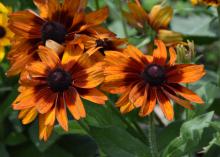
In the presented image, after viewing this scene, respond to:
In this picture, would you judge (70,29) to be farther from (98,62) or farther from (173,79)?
(173,79)

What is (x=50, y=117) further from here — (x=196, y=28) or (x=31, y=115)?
(x=196, y=28)

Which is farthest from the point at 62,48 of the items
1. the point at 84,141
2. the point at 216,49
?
the point at 216,49

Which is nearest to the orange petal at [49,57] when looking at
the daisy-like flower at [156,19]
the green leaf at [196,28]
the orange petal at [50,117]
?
the orange petal at [50,117]

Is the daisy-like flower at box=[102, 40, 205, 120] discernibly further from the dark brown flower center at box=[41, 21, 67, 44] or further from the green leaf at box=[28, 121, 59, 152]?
the green leaf at box=[28, 121, 59, 152]

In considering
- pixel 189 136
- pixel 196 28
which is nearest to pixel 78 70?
pixel 189 136

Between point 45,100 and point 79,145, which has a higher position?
point 45,100

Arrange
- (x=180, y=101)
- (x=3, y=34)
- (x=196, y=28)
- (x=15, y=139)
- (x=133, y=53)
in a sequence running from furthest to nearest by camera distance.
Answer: (x=196, y=28) → (x=3, y=34) → (x=15, y=139) → (x=133, y=53) → (x=180, y=101)

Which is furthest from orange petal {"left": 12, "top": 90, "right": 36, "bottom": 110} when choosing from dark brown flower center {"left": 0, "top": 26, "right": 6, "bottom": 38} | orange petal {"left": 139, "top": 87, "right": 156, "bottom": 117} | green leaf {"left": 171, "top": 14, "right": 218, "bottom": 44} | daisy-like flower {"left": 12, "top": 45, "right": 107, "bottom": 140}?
green leaf {"left": 171, "top": 14, "right": 218, "bottom": 44}
